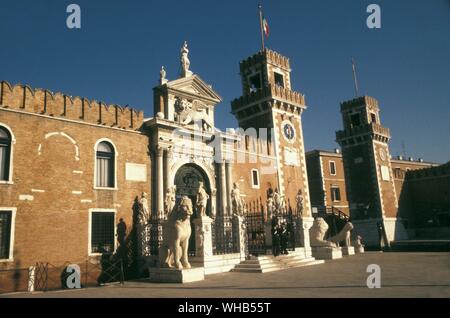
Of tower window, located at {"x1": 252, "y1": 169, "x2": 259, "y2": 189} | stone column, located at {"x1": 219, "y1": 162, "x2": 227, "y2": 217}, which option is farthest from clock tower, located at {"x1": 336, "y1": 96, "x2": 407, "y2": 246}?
stone column, located at {"x1": 219, "y1": 162, "x2": 227, "y2": 217}

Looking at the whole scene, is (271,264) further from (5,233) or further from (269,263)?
(5,233)

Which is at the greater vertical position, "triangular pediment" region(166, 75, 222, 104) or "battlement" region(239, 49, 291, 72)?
"battlement" region(239, 49, 291, 72)

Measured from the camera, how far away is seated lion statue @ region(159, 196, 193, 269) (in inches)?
550

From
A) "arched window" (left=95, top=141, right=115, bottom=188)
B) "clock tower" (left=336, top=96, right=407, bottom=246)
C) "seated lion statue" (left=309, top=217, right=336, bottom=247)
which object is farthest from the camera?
"clock tower" (left=336, top=96, right=407, bottom=246)

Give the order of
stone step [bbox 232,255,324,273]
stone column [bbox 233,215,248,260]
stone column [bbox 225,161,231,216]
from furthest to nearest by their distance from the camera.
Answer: stone column [bbox 225,161,231,216]
stone column [bbox 233,215,248,260]
stone step [bbox 232,255,324,273]

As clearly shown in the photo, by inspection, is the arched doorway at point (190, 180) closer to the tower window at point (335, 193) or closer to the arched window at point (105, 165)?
the arched window at point (105, 165)

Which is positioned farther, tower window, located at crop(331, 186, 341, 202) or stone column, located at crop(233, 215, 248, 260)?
tower window, located at crop(331, 186, 341, 202)

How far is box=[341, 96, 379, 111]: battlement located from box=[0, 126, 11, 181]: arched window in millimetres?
39628

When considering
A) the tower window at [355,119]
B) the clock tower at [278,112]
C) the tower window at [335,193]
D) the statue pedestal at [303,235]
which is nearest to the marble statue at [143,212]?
the statue pedestal at [303,235]

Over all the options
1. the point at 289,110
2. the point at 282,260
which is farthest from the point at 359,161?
the point at 282,260

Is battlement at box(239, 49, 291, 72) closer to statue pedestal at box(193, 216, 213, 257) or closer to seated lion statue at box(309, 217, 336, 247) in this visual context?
seated lion statue at box(309, 217, 336, 247)

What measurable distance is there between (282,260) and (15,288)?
12280 mm

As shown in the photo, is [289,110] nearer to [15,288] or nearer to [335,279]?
[335,279]
